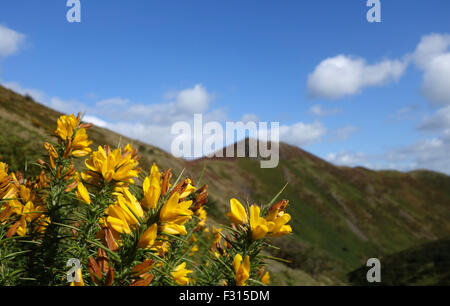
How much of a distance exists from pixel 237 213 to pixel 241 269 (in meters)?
0.25

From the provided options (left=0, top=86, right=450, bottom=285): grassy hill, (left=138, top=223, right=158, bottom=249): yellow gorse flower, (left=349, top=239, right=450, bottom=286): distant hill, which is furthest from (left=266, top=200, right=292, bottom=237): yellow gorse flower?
(left=0, top=86, right=450, bottom=285): grassy hill

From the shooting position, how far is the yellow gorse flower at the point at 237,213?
126 centimetres

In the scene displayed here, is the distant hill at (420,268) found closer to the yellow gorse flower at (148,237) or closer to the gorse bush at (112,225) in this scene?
the gorse bush at (112,225)

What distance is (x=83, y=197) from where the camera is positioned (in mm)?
1322

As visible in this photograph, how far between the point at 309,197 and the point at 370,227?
11661mm

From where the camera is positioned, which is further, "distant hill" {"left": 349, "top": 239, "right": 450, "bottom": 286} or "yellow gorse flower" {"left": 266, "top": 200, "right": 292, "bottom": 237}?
"distant hill" {"left": 349, "top": 239, "right": 450, "bottom": 286}

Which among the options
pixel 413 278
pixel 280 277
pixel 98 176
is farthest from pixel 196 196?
pixel 413 278

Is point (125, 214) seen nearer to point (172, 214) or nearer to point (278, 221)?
point (172, 214)

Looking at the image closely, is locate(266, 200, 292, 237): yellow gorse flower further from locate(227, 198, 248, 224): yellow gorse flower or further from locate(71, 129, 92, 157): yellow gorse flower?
locate(71, 129, 92, 157): yellow gorse flower

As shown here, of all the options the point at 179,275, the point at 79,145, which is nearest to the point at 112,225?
the point at 179,275

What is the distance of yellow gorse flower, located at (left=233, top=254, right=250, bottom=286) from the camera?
3.92ft

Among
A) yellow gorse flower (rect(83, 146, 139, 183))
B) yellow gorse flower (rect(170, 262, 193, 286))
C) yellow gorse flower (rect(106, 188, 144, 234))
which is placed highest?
yellow gorse flower (rect(83, 146, 139, 183))

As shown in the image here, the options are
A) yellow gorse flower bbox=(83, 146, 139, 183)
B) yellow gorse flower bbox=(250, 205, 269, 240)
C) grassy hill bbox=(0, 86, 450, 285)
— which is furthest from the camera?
grassy hill bbox=(0, 86, 450, 285)

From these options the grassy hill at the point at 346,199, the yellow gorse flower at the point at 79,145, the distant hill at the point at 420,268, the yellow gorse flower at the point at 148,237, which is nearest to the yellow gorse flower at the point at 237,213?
the yellow gorse flower at the point at 148,237
